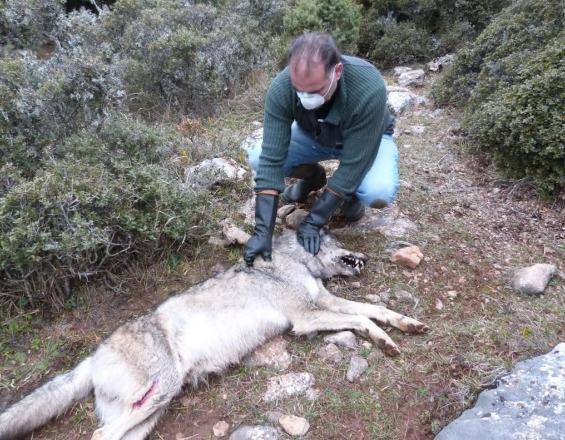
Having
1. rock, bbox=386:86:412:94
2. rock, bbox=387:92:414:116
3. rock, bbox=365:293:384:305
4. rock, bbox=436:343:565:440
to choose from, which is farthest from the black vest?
rock, bbox=386:86:412:94

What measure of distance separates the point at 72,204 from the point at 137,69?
3.25 meters

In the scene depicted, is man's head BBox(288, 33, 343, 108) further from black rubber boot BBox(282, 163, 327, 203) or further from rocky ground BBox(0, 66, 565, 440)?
rocky ground BBox(0, 66, 565, 440)

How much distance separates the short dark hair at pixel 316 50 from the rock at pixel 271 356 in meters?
1.87

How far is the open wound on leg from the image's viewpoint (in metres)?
2.66

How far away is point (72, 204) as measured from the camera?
3137 mm

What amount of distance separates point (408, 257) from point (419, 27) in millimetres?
6186

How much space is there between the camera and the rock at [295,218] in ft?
13.0

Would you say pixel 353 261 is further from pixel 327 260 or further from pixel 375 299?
pixel 375 299

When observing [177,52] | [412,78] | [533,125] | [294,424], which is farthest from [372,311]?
[412,78]

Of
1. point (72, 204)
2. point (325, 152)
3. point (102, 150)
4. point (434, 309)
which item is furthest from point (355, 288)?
point (102, 150)

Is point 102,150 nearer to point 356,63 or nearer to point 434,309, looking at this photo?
point 356,63

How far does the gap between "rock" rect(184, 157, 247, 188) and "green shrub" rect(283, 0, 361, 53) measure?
3430mm

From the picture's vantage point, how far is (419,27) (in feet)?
26.8

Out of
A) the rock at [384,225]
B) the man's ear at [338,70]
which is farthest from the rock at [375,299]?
the man's ear at [338,70]
